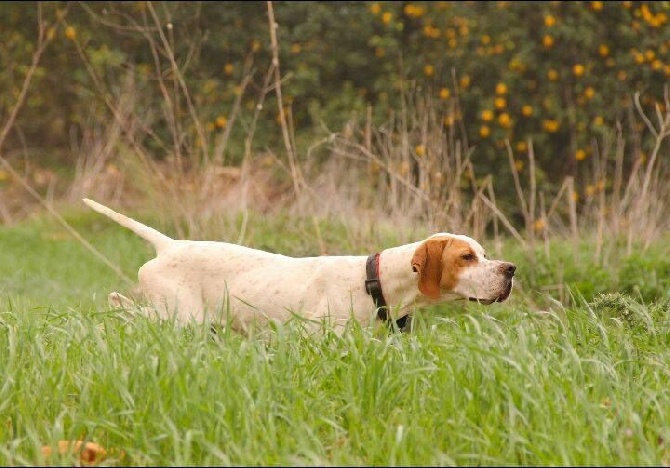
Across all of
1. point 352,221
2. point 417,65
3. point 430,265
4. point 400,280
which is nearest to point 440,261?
point 430,265

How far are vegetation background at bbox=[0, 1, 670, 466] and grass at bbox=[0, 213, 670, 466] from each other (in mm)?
12

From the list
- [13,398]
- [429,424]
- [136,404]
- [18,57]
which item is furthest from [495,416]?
[18,57]

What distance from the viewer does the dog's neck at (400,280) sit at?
198 inches

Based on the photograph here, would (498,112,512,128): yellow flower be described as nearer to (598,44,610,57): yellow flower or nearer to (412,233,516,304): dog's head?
(598,44,610,57): yellow flower

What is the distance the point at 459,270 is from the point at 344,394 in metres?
1.34

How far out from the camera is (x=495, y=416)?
3.39m

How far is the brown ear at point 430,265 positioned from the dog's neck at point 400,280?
95 mm

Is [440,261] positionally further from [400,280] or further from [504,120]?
[504,120]

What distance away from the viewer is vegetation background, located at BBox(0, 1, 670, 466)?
136 inches

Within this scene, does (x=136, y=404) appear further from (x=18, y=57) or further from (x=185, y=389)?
(x=18, y=57)

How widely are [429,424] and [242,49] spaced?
11191mm

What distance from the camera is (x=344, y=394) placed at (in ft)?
12.1

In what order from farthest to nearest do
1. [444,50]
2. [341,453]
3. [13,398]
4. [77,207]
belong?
1. [444,50]
2. [77,207]
3. [13,398]
4. [341,453]

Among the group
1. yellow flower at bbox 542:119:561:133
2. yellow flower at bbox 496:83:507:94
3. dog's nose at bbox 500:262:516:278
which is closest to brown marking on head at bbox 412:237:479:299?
dog's nose at bbox 500:262:516:278
